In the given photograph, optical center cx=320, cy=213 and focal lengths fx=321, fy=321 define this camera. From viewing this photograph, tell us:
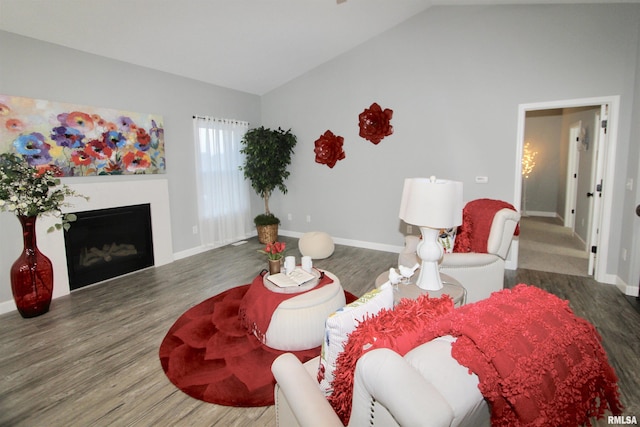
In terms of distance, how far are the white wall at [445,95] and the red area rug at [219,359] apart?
295 centimetres

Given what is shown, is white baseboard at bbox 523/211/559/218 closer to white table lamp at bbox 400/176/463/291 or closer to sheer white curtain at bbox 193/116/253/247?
sheer white curtain at bbox 193/116/253/247

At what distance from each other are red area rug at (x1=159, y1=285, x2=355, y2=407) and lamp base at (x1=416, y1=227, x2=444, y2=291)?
961 mm

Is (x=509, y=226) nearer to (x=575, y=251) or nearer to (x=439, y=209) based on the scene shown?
(x=439, y=209)

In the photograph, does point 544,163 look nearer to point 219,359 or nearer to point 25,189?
point 219,359

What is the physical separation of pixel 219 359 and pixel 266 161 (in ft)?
11.7

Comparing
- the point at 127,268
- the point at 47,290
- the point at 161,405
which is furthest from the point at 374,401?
the point at 127,268

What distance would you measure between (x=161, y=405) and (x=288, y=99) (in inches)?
195

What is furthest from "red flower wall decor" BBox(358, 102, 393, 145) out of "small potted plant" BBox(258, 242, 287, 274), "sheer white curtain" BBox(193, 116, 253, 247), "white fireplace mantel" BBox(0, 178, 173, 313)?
"white fireplace mantel" BBox(0, 178, 173, 313)

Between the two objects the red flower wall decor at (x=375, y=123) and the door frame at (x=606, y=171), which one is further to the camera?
the red flower wall decor at (x=375, y=123)

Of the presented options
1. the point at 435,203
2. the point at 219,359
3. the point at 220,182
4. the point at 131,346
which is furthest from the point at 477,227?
the point at 220,182

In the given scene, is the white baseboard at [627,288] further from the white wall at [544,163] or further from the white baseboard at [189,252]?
the white baseboard at [189,252]

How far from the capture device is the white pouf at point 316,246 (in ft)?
14.9

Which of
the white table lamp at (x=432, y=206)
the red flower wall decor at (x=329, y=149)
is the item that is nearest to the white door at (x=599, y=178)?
the white table lamp at (x=432, y=206)

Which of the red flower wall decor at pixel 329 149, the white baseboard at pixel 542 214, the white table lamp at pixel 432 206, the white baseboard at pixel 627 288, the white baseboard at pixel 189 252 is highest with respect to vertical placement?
the red flower wall decor at pixel 329 149
